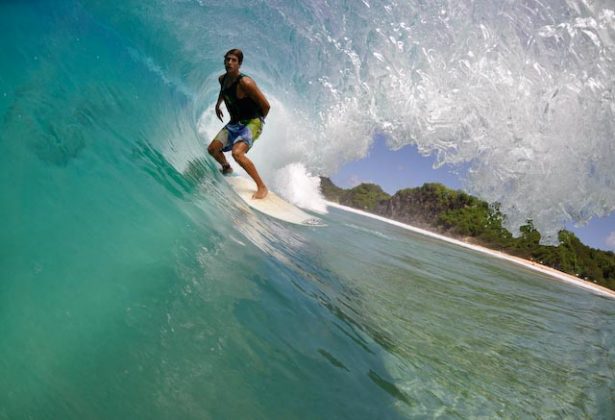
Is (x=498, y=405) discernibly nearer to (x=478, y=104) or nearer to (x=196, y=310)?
(x=196, y=310)

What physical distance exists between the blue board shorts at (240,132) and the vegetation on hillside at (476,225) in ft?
78.2

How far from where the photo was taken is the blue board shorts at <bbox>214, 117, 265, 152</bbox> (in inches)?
219

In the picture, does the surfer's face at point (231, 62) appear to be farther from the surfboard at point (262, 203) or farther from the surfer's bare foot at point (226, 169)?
the surfboard at point (262, 203)

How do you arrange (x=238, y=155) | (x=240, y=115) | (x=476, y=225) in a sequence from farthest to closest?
1. (x=476, y=225)
2. (x=240, y=115)
3. (x=238, y=155)

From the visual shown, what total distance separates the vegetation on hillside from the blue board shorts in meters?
23.8

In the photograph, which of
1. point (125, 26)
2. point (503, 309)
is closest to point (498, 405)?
point (503, 309)

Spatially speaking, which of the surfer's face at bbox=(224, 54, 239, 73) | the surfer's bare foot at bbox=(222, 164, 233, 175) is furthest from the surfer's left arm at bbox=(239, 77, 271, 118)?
the surfer's bare foot at bbox=(222, 164, 233, 175)

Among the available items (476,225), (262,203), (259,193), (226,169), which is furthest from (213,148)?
(476,225)

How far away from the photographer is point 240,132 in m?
5.57

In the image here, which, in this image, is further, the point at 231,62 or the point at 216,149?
the point at 216,149

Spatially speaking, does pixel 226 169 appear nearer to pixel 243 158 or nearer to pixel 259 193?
pixel 259 193

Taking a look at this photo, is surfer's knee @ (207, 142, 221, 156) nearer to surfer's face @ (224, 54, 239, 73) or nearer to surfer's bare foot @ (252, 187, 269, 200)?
surfer's bare foot @ (252, 187, 269, 200)

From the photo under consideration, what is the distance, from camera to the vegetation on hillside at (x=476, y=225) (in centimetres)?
4238

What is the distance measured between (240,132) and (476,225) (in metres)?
53.8
